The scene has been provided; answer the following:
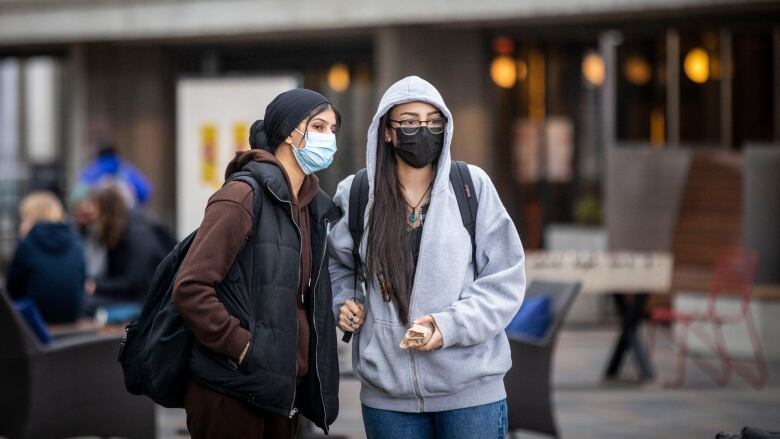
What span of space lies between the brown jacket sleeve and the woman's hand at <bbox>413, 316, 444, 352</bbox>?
19.5 inches

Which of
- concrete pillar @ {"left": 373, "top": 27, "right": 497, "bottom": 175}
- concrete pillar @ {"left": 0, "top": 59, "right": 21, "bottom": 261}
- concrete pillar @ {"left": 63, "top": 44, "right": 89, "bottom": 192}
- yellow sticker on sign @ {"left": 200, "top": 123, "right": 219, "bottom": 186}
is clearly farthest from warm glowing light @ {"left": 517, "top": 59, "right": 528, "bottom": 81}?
concrete pillar @ {"left": 0, "top": 59, "right": 21, "bottom": 261}

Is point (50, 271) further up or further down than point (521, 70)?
further down

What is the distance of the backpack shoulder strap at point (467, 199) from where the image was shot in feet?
13.5

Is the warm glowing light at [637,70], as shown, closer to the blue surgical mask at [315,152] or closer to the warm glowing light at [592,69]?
the warm glowing light at [592,69]

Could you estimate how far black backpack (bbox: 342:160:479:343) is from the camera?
13.6 ft

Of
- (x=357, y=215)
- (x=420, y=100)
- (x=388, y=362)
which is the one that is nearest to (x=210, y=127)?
(x=357, y=215)

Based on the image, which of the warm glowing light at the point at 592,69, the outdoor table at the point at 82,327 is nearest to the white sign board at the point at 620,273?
the outdoor table at the point at 82,327

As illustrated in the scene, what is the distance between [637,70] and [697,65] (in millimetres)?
839

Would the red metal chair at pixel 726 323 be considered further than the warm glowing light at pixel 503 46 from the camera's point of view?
No

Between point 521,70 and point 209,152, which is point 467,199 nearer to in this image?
point 209,152

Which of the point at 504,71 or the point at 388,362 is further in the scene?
the point at 504,71

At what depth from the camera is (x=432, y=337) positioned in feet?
12.9

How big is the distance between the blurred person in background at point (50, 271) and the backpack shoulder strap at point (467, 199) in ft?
16.2

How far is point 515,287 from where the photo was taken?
13.5 feet
